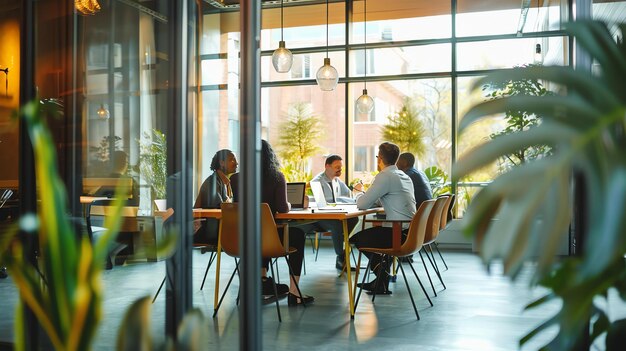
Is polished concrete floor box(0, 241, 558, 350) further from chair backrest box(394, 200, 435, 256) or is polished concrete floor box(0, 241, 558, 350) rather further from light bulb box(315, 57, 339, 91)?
light bulb box(315, 57, 339, 91)

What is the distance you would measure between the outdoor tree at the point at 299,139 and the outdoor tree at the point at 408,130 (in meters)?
1.18

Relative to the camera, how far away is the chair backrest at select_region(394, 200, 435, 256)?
4968mm

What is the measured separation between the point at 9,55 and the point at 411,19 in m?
7.90

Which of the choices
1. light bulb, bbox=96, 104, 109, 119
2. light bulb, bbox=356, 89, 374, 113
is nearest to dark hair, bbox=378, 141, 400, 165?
light bulb, bbox=96, 104, 109, 119

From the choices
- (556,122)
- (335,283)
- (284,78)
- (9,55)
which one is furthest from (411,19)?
(556,122)

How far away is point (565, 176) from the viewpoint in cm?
140

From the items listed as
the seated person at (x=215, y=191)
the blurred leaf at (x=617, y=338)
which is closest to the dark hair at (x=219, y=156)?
the seated person at (x=215, y=191)

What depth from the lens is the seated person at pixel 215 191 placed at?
311 centimetres

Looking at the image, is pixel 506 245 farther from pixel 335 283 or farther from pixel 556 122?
pixel 335 283

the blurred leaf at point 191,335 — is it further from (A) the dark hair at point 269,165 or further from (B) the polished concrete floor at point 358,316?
(A) the dark hair at point 269,165

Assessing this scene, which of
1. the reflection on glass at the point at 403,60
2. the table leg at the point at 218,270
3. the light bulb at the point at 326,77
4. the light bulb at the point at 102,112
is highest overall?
the reflection on glass at the point at 403,60

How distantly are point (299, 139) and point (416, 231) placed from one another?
5931 mm

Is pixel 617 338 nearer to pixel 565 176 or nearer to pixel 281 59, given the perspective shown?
pixel 565 176

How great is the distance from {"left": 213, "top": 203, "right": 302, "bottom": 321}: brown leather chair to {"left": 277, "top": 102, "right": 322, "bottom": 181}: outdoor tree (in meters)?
5.40
